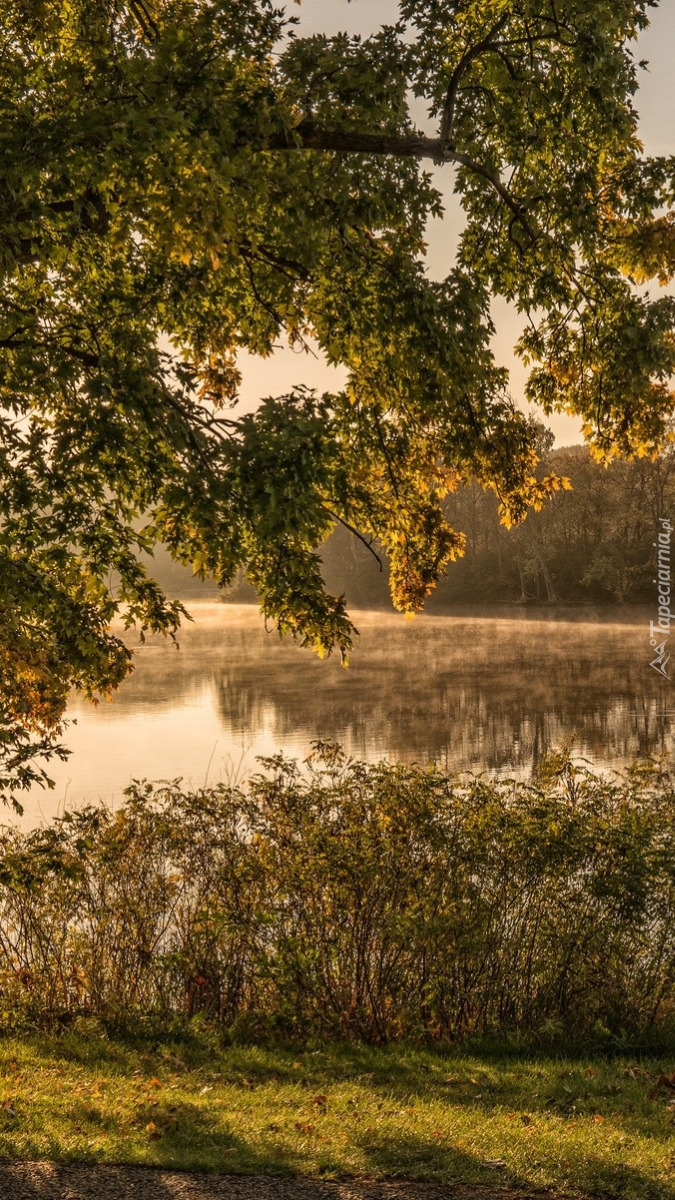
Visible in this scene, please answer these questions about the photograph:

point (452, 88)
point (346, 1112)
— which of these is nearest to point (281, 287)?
point (452, 88)

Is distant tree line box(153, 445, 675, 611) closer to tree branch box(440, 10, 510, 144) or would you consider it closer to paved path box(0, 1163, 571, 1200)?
tree branch box(440, 10, 510, 144)

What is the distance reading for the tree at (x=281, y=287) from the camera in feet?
22.0

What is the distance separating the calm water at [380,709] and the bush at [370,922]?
97.4 inches

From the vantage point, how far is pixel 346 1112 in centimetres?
728

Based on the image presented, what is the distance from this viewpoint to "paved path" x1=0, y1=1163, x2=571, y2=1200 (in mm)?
5547

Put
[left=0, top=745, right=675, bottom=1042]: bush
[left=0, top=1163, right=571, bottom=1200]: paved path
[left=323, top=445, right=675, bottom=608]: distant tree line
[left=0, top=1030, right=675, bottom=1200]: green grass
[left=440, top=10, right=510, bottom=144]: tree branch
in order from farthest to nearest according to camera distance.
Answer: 1. [left=323, top=445, right=675, bottom=608]: distant tree line
2. [left=0, top=745, right=675, bottom=1042]: bush
3. [left=440, top=10, right=510, bottom=144]: tree branch
4. [left=0, top=1030, right=675, bottom=1200]: green grass
5. [left=0, top=1163, right=571, bottom=1200]: paved path

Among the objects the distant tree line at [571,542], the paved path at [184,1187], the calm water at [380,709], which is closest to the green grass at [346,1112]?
the paved path at [184,1187]

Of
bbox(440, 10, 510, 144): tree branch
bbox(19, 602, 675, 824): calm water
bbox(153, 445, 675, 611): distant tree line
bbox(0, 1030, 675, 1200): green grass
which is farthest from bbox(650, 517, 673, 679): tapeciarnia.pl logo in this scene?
bbox(0, 1030, 675, 1200): green grass

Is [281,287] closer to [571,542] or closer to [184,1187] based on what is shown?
[184,1187]

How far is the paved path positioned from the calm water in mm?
6498

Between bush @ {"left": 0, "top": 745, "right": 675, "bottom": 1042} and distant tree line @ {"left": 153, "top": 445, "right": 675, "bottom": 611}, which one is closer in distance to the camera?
bush @ {"left": 0, "top": 745, "right": 675, "bottom": 1042}

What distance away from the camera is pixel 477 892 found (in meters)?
9.83

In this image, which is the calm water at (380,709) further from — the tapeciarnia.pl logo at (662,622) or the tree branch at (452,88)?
the tree branch at (452,88)

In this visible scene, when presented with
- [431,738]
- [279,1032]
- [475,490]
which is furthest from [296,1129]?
[475,490]
